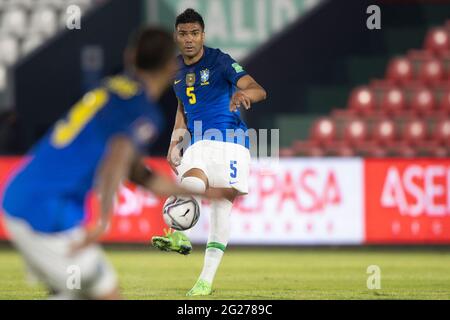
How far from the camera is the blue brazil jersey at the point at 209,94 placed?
8516 millimetres

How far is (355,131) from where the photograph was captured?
16609mm

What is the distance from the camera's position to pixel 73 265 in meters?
4.62

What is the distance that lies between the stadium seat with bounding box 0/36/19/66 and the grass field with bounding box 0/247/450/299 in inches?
286

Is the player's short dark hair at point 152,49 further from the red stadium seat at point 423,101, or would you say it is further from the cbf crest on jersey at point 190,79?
the red stadium seat at point 423,101

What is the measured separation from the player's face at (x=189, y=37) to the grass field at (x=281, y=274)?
197 cm

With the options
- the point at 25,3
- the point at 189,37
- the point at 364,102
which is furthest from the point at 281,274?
the point at 25,3

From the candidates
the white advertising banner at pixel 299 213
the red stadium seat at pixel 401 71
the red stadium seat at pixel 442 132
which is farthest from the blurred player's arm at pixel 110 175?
the red stadium seat at pixel 401 71

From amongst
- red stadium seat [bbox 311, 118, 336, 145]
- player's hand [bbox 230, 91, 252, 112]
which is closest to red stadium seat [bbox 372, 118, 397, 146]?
red stadium seat [bbox 311, 118, 336, 145]

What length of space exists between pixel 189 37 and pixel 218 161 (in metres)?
1.02

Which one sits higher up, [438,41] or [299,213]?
[438,41]

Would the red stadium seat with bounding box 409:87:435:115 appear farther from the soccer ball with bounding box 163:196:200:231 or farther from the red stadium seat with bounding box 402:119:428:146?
the soccer ball with bounding box 163:196:200:231

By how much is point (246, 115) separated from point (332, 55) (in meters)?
Answer: 2.36

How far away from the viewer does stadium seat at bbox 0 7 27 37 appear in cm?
2108

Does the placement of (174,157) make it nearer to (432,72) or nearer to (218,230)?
(218,230)
